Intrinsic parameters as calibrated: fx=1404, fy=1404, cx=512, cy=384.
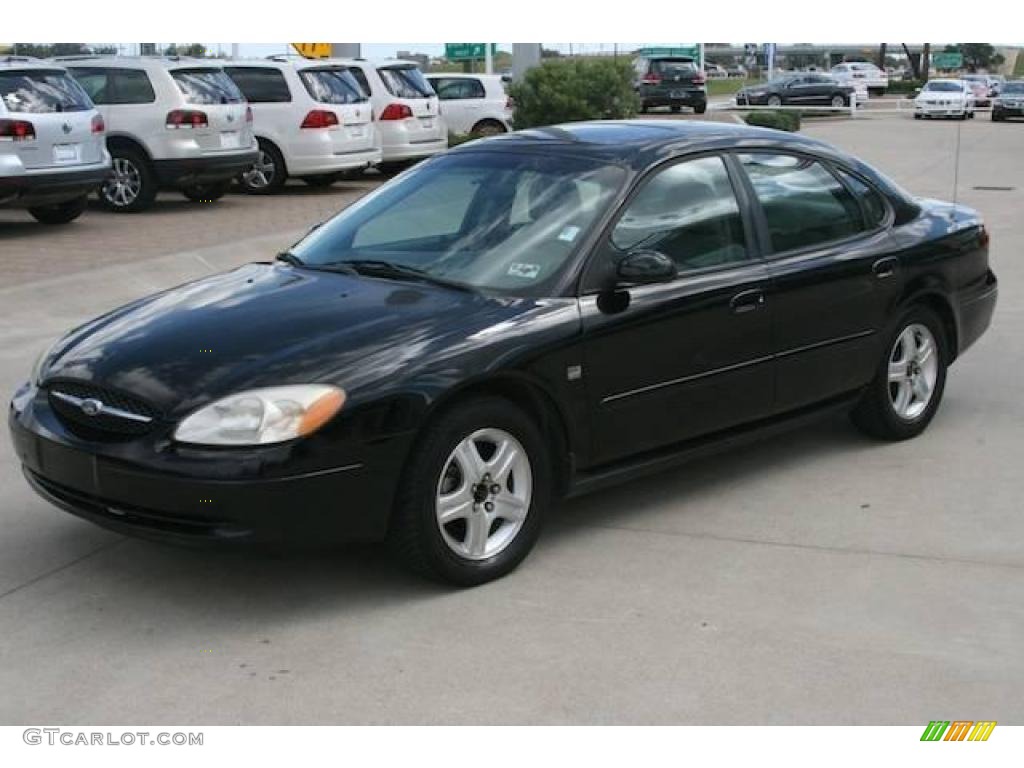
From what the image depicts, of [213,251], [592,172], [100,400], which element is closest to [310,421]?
[100,400]

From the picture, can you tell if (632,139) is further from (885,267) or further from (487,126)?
(487,126)

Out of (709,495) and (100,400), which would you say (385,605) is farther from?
(709,495)

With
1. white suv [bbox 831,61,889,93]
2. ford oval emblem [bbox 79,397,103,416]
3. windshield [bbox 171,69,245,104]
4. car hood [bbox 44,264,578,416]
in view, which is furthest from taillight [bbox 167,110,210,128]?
white suv [bbox 831,61,889,93]

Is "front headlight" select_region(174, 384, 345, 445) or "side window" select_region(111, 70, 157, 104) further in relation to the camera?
"side window" select_region(111, 70, 157, 104)

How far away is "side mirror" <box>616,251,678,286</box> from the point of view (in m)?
5.23

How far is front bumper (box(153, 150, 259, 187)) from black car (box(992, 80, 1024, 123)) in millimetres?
34189

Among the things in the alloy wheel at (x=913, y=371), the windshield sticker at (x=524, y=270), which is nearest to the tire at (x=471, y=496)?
the windshield sticker at (x=524, y=270)

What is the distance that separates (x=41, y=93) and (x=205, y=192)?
438 centimetres

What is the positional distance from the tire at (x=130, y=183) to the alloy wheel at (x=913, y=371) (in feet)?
36.8

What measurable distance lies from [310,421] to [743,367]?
6.70 feet

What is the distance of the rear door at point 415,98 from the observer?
19641 mm

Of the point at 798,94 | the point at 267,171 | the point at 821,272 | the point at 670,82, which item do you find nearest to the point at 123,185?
the point at 267,171

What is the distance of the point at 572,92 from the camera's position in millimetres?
22172
